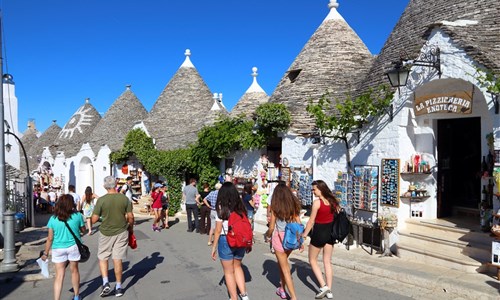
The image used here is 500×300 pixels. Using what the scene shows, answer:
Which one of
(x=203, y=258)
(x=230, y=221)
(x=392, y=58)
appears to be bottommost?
(x=203, y=258)

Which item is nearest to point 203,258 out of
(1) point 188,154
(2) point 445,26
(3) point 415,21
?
(2) point 445,26

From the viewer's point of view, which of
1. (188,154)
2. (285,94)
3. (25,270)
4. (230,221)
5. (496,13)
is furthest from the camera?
(188,154)

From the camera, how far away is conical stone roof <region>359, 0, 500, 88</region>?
8.18 meters

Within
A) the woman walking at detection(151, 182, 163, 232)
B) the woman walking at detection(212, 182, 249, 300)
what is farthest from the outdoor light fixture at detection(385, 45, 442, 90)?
the woman walking at detection(151, 182, 163, 232)

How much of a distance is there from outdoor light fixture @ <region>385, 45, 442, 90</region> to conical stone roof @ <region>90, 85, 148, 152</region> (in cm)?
1845

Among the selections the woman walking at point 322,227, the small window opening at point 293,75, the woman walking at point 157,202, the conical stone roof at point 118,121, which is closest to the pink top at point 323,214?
the woman walking at point 322,227

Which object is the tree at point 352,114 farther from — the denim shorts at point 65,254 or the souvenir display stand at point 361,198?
the denim shorts at point 65,254

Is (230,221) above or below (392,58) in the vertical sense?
below

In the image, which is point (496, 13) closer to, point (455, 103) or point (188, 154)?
point (455, 103)

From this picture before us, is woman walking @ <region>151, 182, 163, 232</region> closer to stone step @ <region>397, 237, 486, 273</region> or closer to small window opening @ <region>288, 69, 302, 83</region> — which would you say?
small window opening @ <region>288, 69, 302, 83</region>

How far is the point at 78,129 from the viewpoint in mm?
30609

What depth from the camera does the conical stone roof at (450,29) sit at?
26.8 feet

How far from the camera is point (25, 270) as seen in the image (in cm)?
834

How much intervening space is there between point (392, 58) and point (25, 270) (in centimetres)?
930
